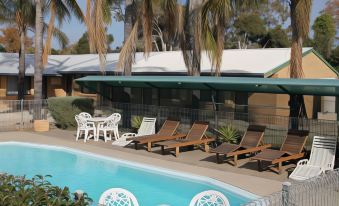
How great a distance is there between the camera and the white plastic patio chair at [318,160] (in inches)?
426

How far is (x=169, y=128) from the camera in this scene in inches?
625

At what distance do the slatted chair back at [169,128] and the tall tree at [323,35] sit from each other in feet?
113

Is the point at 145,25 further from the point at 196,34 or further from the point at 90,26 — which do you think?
the point at 196,34

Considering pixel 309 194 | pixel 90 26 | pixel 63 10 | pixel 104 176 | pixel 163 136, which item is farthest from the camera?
pixel 63 10

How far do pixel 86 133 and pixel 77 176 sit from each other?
459 centimetres

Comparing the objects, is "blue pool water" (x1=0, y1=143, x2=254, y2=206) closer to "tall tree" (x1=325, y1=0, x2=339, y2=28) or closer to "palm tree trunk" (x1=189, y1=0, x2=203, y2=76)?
"palm tree trunk" (x1=189, y1=0, x2=203, y2=76)

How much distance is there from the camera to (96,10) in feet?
58.1

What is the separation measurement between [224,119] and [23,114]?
1102 cm

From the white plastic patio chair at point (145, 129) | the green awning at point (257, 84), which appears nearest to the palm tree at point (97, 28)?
the green awning at point (257, 84)

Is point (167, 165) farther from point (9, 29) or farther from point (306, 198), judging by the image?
point (9, 29)

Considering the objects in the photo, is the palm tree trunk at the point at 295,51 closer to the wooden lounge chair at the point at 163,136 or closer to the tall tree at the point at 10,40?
the wooden lounge chair at the point at 163,136

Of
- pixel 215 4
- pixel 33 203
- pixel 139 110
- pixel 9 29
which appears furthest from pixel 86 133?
pixel 9 29

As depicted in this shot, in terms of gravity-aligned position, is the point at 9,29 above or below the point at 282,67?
above

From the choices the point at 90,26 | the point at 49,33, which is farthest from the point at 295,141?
the point at 49,33
